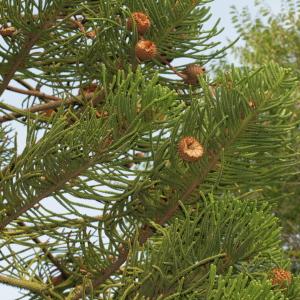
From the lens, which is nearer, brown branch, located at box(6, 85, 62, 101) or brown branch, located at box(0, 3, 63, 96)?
brown branch, located at box(0, 3, 63, 96)

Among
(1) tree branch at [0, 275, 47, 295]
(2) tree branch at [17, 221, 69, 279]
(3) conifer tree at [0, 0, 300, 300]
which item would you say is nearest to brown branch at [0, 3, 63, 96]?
(3) conifer tree at [0, 0, 300, 300]

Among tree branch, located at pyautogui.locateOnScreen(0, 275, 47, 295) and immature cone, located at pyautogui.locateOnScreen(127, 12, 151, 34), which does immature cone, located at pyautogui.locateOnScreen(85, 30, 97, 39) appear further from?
tree branch, located at pyautogui.locateOnScreen(0, 275, 47, 295)

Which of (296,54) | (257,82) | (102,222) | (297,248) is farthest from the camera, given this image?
(296,54)

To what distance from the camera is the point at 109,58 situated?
11.3 feet

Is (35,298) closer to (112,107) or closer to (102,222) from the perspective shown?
(102,222)

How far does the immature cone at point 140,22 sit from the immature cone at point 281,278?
1.22 meters

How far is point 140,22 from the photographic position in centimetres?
323

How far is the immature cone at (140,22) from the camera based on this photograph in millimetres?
3232

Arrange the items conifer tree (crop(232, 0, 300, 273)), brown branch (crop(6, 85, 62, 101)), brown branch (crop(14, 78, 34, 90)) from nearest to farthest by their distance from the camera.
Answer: brown branch (crop(6, 85, 62, 101))
brown branch (crop(14, 78, 34, 90))
conifer tree (crop(232, 0, 300, 273))

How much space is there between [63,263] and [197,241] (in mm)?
925

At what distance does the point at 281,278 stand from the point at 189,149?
661mm

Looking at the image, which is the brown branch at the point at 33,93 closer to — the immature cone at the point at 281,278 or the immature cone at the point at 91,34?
the immature cone at the point at 91,34

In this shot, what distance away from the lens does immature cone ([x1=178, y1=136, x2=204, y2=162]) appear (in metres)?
2.96

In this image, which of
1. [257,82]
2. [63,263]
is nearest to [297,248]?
[63,263]
